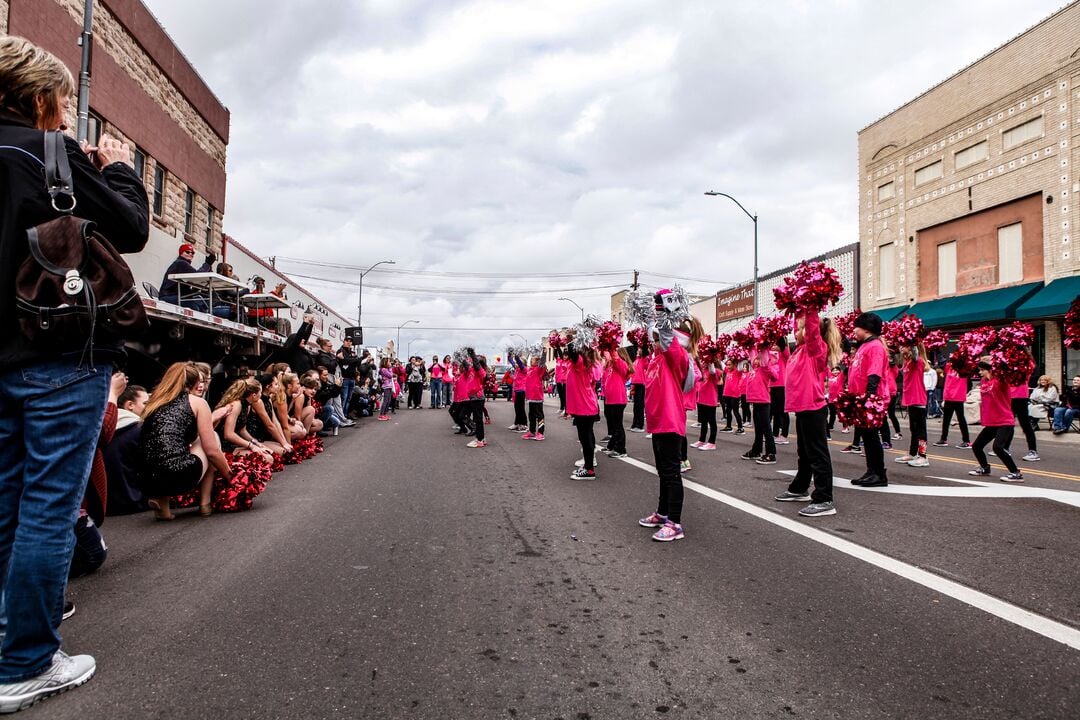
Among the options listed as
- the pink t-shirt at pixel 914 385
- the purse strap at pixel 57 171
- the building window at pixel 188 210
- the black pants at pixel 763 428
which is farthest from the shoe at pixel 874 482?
the building window at pixel 188 210

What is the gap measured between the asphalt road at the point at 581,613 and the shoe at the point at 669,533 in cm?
10

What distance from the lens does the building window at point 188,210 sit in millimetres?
17984

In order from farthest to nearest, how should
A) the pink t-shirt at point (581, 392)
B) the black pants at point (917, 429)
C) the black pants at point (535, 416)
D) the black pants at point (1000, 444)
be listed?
the black pants at point (535, 416)
the black pants at point (917, 429)
the pink t-shirt at point (581, 392)
the black pants at point (1000, 444)

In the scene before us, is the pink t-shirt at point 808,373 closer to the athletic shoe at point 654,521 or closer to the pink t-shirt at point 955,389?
the athletic shoe at point 654,521

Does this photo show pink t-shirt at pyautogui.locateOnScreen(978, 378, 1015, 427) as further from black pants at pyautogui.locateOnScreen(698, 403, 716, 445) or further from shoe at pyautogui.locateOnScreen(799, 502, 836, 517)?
black pants at pyautogui.locateOnScreen(698, 403, 716, 445)

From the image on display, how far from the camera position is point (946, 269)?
24.5 m

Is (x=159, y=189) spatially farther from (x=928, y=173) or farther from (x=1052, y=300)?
(x=928, y=173)

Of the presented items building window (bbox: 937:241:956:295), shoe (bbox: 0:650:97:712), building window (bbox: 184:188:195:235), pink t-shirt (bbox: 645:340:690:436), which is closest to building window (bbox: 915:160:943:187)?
building window (bbox: 937:241:956:295)

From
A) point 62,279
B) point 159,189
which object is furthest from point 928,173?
point 62,279

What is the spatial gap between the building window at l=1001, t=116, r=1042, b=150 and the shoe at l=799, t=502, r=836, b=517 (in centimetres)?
2186

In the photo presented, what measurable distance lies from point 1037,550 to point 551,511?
3668 millimetres

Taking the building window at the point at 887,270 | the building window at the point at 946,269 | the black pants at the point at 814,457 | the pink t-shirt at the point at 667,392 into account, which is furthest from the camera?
the building window at the point at 887,270

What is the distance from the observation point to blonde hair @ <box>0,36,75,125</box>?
2.51 metres

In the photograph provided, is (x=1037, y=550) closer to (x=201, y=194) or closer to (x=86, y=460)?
(x=86, y=460)
